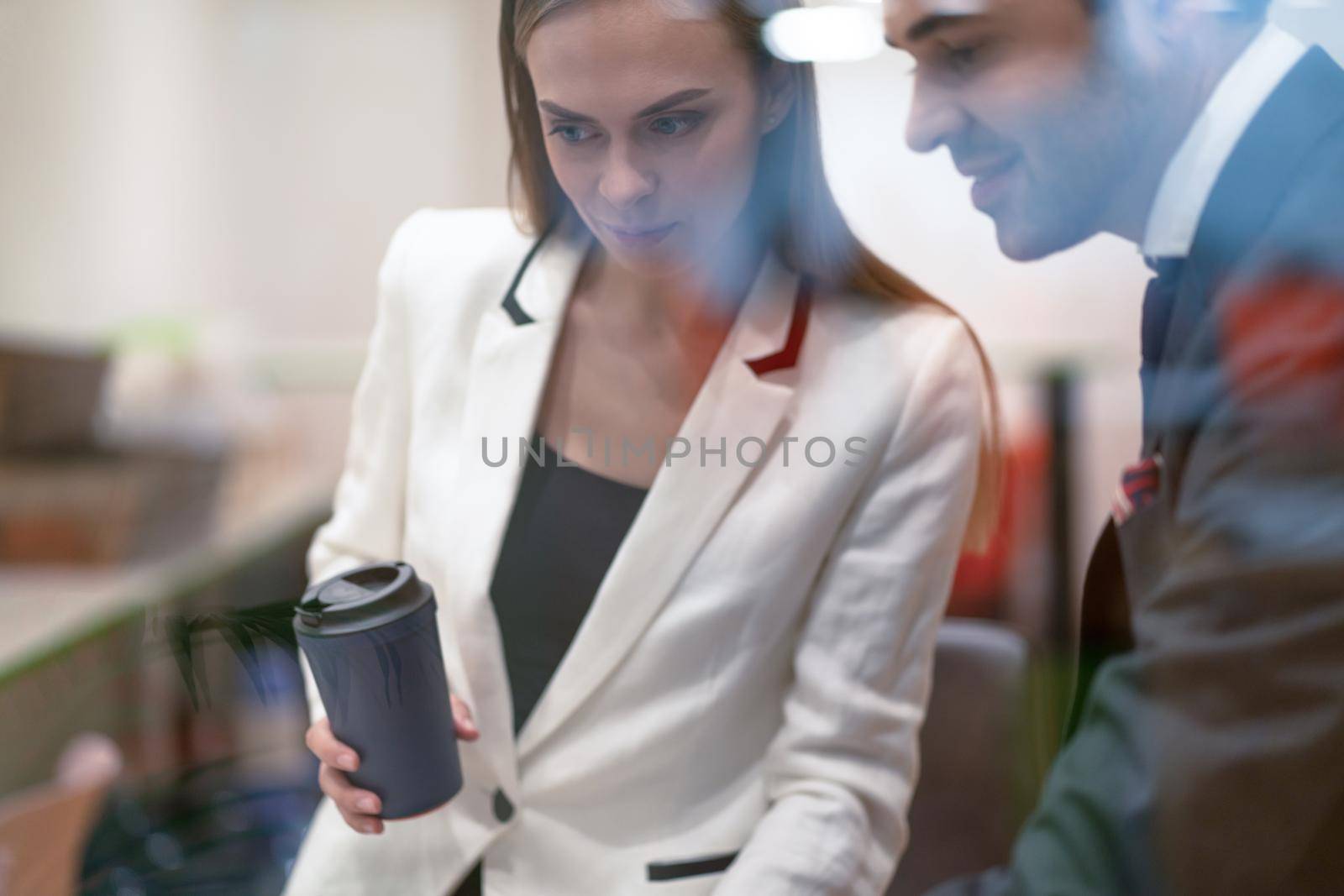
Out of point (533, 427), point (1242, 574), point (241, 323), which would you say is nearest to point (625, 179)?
point (533, 427)

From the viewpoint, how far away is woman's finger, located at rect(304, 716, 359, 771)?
1.95 ft

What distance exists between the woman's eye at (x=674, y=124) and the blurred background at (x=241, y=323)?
0.26ft

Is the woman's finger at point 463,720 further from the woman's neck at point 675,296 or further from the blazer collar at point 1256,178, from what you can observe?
the blazer collar at point 1256,178

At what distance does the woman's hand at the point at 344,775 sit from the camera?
1.96ft

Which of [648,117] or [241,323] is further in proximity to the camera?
[241,323]

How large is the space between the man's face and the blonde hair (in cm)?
5

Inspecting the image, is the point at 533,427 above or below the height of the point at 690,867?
above

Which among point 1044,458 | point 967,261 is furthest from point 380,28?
point 1044,458

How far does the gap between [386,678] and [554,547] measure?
0.37 ft

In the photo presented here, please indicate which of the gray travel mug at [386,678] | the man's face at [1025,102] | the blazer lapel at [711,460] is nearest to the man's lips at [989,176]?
the man's face at [1025,102]

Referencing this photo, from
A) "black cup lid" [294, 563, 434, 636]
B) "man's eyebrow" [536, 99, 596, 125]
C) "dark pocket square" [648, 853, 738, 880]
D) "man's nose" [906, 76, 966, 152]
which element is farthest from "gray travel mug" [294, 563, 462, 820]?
"man's nose" [906, 76, 966, 152]

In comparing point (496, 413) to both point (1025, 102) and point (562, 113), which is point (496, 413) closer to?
point (562, 113)

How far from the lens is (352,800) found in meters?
0.60

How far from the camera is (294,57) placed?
646 mm
